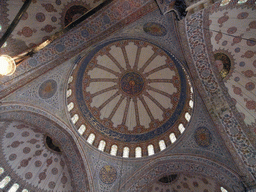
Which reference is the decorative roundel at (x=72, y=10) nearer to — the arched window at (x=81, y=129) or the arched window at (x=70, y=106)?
the arched window at (x=70, y=106)

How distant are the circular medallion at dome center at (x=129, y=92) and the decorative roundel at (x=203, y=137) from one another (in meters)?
1.47

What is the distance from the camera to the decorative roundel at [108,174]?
27.9ft

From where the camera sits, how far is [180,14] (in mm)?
4078

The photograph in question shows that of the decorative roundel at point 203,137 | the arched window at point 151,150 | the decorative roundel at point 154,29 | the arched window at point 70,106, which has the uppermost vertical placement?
the decorative roundel at point 154,29

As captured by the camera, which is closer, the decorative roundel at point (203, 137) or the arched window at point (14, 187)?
the decorative roundel at point (203, 137)

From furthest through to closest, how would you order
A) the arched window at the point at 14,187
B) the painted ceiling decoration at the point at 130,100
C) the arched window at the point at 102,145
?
the arched window at the point at 102,145 → the arched window at the point at 14,187 → the painted ceiling decoration at the point at 130,100

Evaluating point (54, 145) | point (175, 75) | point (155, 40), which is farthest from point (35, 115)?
point (175, 75)

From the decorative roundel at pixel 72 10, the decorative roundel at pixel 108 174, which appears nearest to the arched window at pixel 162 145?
the decorative roundel at pixel 108 174

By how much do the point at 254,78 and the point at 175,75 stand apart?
421 centimetres

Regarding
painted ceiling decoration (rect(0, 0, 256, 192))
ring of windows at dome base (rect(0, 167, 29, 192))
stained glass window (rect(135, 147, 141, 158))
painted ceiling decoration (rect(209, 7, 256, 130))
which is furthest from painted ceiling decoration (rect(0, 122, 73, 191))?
painted ceiling decoration (rect(209, 7, 256, 130))

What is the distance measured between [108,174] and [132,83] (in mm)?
5802

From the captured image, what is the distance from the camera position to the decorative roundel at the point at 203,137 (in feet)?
25.3

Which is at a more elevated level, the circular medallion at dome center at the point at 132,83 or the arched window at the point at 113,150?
the circular medallion at dome center at the point at 132,83

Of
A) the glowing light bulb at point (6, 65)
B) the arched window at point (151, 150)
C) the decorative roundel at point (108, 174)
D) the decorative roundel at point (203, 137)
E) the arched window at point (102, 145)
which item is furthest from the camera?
the arched window at point (102, 145)
